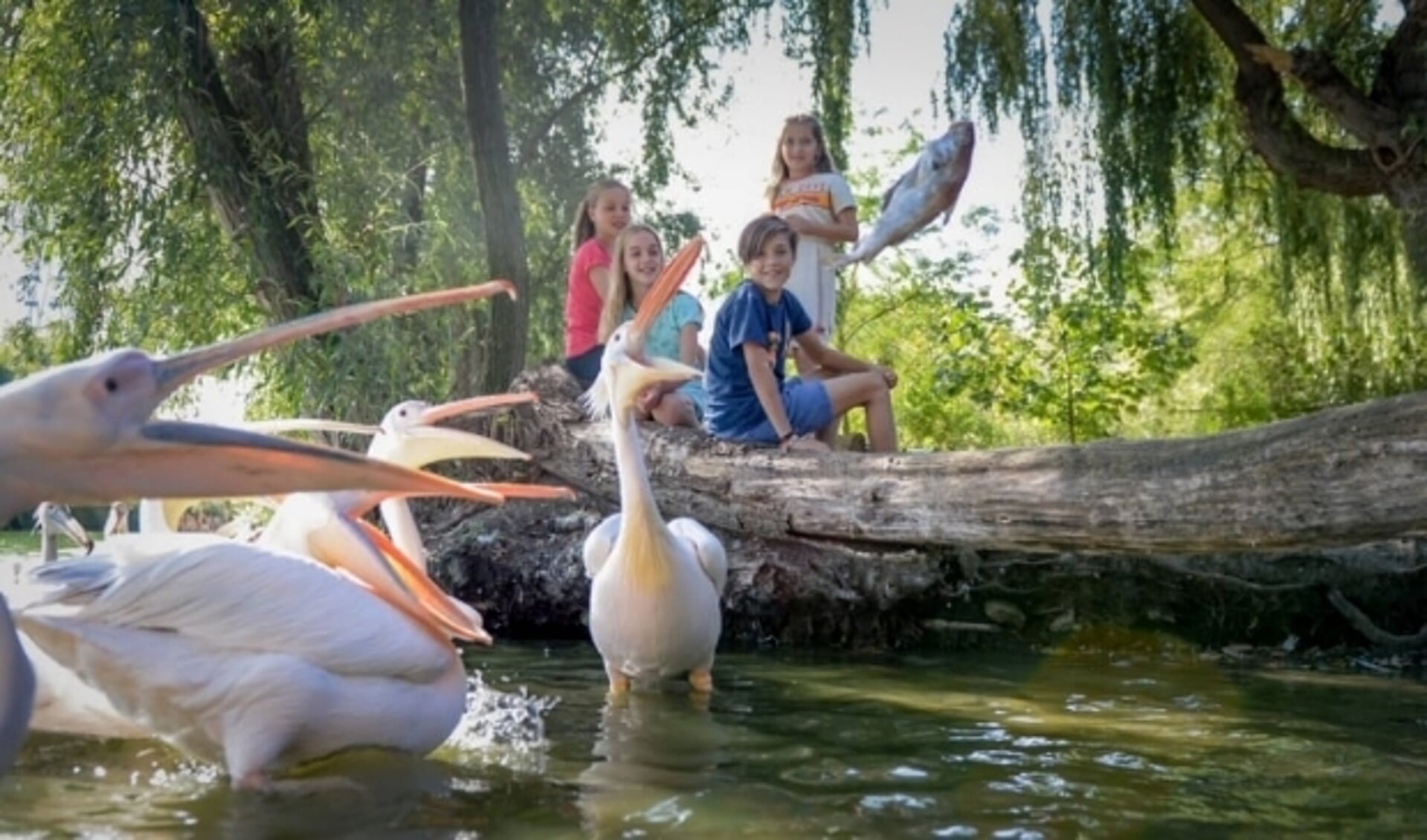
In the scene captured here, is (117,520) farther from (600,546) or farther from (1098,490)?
(1098,490)

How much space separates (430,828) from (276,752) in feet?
1.49

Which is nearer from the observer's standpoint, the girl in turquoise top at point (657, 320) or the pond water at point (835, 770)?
the pond water at point (835, 770)

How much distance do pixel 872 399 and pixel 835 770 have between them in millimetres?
3198

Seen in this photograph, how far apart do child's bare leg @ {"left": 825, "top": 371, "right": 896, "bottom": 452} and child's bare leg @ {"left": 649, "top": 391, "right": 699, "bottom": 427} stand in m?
0.75

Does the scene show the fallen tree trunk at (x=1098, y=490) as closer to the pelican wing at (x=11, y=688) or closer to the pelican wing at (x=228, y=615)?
the pelican wing at (x=228, y=615)

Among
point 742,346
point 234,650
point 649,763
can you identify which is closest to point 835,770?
point 649,763

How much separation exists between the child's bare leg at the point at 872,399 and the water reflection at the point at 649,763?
2069mm

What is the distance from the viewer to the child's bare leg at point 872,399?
261 inches

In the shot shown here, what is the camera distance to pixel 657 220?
1187 cm

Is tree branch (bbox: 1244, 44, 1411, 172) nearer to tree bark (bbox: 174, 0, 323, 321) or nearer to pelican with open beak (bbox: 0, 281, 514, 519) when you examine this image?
tree bark (bbox: 174, 0, 323, 321)

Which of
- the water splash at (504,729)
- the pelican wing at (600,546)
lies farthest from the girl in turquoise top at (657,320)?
the water splash at (504,729)

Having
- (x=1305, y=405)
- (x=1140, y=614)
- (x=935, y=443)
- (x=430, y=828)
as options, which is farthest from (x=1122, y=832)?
(x=935, y=443)

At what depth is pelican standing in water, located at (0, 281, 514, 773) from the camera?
2.18m

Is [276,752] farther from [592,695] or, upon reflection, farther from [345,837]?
[592,695]
